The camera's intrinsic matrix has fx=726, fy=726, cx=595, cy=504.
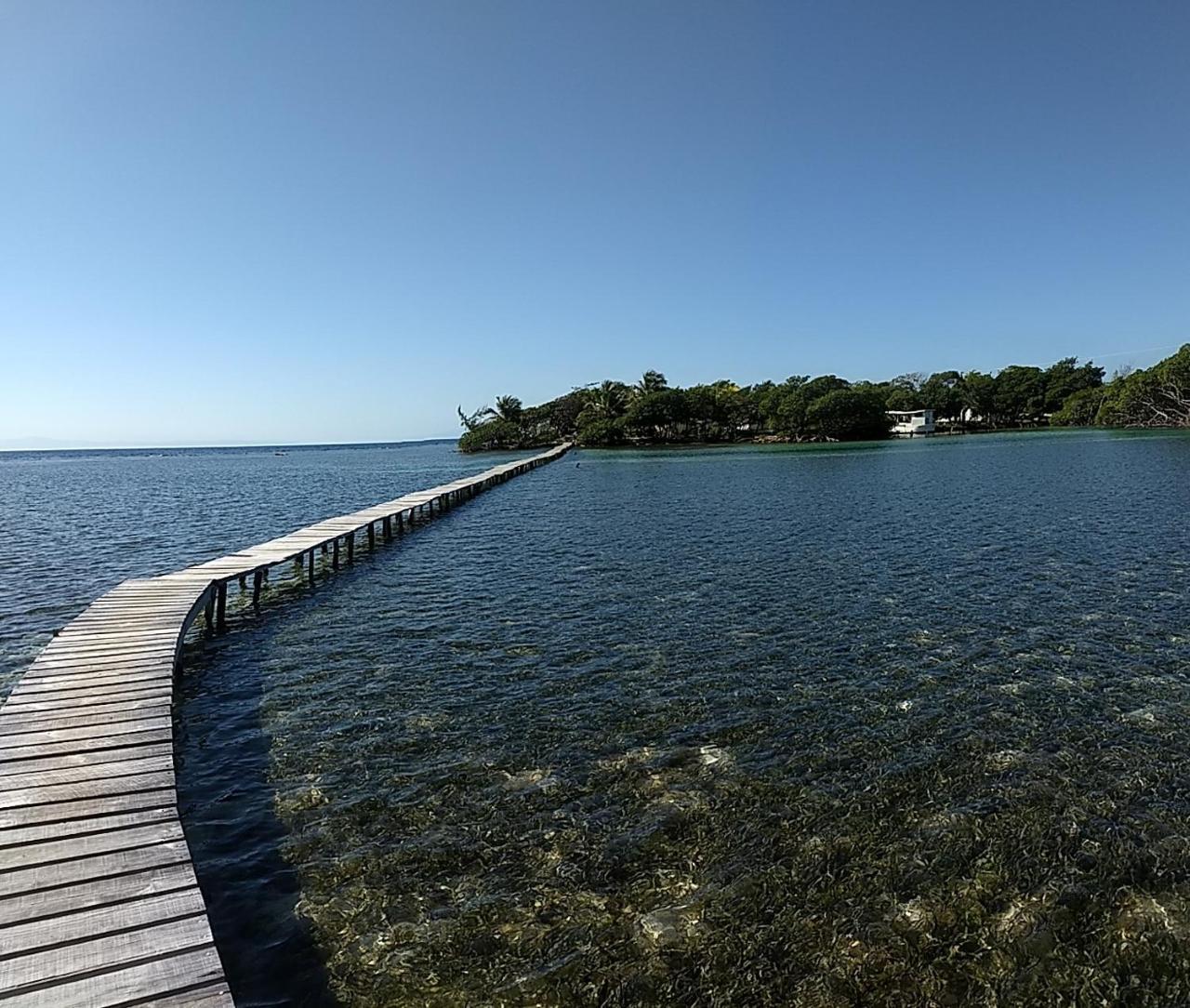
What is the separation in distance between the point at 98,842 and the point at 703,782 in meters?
5.16

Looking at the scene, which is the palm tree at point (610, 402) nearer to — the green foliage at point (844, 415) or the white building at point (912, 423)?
the green foliage at point (844, 415)

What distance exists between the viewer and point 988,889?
5574mm

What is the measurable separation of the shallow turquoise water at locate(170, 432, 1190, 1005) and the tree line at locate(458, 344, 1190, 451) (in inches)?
3415

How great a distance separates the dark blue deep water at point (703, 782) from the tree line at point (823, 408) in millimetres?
84902

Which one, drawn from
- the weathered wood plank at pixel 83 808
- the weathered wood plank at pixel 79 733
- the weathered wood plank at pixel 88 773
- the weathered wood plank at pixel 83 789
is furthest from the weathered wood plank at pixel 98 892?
the weathered wood plank at pixel 79 733

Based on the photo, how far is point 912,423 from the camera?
111 metres

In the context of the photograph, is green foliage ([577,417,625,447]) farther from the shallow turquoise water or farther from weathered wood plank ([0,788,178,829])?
weathered wood plank ([0,788,178,829])

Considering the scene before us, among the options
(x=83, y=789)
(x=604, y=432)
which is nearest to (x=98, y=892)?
(x=83, y=789)

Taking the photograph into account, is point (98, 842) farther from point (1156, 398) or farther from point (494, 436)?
point (1156, 398)

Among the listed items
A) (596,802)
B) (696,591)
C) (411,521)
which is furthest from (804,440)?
(596,802)

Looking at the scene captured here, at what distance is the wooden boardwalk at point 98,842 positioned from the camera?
408 centimetres

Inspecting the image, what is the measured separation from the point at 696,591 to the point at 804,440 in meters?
90.1

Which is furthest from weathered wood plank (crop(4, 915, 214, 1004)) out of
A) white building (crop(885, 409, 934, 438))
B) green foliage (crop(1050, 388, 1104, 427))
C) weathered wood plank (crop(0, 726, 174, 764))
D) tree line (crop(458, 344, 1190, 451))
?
green foliage (crop(1050, 388, 1104, 427))

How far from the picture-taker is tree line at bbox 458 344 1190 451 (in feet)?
→ 317
